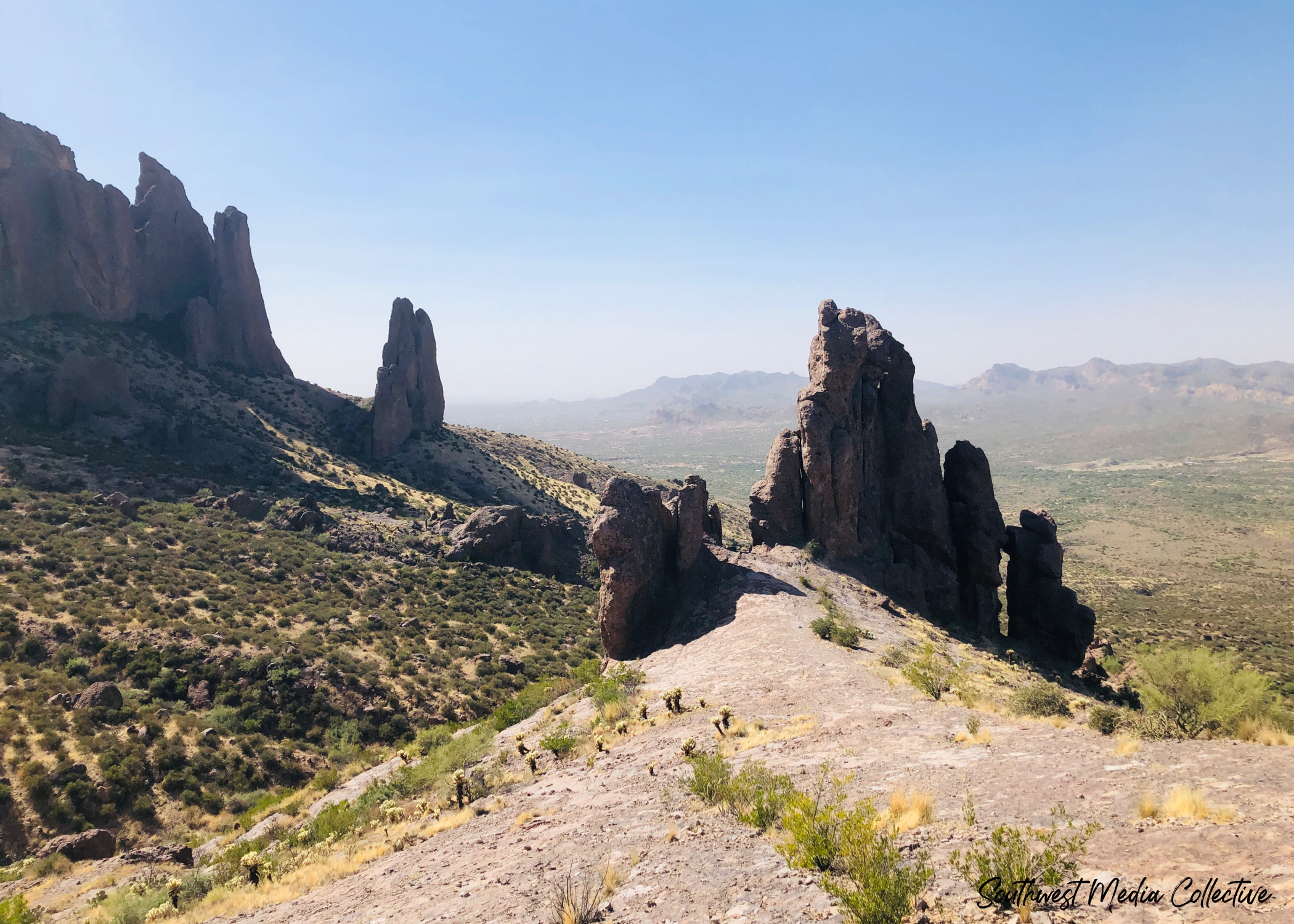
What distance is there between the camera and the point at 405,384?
80250mm

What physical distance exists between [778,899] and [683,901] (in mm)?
1313

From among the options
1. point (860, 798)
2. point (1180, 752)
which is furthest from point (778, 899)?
point (1180, 752)

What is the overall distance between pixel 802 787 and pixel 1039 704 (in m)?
7.43

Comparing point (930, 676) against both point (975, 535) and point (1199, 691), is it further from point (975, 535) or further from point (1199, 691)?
point (975, 535)

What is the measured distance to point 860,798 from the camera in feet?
31.1

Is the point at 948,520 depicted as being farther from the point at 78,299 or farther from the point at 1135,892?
the point at 78,299

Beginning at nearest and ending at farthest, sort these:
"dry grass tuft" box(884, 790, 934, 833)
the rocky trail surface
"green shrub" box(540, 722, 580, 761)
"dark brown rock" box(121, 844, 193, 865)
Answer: the rocky trail surface < "dry grass tuft" box(884, 790, 934, 833) < "green shrub" box(540, 722, 580, 761) < "dark brown rock" box(121, 844, 193, 865)

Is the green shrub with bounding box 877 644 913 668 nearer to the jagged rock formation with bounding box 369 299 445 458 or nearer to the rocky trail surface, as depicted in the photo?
the rocky trail surface

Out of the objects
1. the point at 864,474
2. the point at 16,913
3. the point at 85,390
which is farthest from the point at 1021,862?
the point at 85,390

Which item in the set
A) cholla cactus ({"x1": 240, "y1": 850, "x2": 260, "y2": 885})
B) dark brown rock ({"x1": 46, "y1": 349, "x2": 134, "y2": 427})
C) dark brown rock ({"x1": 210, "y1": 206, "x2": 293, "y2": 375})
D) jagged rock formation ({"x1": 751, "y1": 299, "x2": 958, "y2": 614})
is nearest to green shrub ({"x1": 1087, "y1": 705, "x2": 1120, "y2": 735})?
cholla cactus ({"x1": 240, "y1": 850, "x2": 260, "y2": 885})

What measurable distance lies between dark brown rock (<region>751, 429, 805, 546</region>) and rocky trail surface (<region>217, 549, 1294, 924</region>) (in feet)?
54.9

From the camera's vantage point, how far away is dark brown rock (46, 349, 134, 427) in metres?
52.2

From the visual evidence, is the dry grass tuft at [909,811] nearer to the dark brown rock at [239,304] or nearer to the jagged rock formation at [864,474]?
the jagged rock formation at [864,474]

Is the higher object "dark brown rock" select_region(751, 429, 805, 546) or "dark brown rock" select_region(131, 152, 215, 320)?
"dark brown rock" select_region(131, 152, 215, 320)
